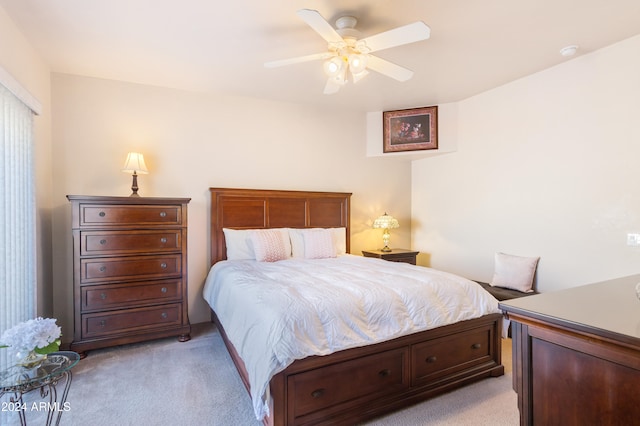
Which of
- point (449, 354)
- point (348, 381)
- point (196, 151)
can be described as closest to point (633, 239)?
point (449, 354)

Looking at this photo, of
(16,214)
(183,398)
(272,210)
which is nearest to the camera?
(183,398)

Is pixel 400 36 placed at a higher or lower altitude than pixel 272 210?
higher

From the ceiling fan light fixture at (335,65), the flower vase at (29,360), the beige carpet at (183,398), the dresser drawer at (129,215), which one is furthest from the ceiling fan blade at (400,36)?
the flower vase at (29,360)

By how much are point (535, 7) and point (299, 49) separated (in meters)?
1.84

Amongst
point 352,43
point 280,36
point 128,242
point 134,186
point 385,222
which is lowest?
point 128,242

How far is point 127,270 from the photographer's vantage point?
303 centimetres

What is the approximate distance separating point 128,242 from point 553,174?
173 inches

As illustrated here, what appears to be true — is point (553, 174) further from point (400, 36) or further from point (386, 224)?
point (400, 36)

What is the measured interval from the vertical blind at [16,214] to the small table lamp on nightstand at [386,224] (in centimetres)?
382

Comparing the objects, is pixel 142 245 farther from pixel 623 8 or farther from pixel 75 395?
pixel 623 8

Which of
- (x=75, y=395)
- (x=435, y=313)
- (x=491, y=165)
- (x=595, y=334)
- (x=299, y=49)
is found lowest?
(x=75, y=395)

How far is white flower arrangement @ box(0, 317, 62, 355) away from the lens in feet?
5.08

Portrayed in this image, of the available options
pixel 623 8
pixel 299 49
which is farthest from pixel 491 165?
pixel 299 49

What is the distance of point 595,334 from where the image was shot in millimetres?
971
